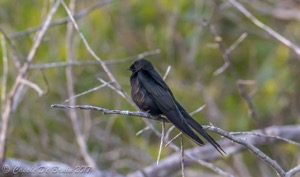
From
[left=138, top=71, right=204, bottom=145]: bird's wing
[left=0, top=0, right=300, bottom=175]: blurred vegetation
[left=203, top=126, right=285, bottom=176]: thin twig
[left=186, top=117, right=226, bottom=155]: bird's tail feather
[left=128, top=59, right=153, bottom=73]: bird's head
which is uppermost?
[left=0, top=0, right=300, bottom=175]: blurred vegetation

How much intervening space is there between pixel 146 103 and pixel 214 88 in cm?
465

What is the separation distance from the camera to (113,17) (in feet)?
28.6

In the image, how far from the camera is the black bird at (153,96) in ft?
13.4

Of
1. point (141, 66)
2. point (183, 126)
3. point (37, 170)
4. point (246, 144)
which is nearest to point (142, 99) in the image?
point (141, 66)

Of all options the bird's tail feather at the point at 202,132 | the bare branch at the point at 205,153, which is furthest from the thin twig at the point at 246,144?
the bare branch at the point at 205,153

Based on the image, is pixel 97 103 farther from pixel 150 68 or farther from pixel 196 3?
pixel 150 68

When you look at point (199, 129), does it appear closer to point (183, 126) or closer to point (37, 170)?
point (183, 126)

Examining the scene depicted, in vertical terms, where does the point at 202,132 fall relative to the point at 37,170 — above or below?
below

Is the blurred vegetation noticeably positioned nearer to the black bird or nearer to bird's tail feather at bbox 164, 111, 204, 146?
the black bird

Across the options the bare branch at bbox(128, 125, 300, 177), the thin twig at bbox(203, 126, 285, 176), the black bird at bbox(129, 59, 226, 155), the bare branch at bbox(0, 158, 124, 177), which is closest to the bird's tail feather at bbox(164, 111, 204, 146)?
the black bird at bbox(129, 59, 226, 155)

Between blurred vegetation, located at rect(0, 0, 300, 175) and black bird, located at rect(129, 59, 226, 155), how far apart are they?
3112 mm

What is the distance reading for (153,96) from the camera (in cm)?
426

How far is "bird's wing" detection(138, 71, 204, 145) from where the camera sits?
394cm

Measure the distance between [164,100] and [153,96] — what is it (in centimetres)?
8
